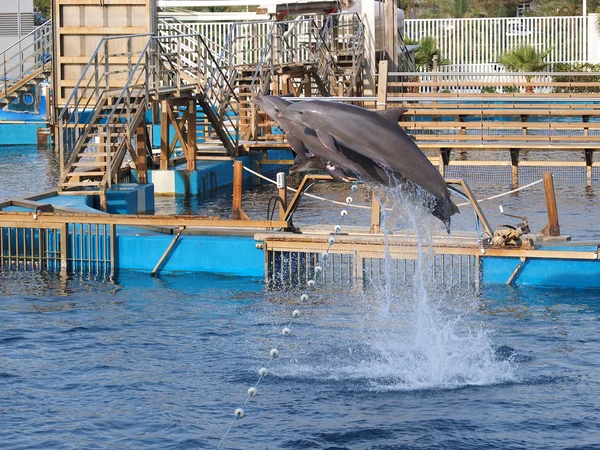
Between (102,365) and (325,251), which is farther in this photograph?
(325,251)

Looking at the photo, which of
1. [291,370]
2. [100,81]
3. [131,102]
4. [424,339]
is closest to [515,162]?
[131,102]

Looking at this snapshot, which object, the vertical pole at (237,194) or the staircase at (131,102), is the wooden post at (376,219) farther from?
the staircase at (131,102)

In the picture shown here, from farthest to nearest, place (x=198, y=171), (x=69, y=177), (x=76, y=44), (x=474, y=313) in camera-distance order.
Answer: (x=198, y=171) → (x=76, y=44) → (x=69, y=177) → (x=474, y=313)

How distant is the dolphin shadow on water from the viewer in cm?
1023

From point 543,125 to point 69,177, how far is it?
11.0 metres

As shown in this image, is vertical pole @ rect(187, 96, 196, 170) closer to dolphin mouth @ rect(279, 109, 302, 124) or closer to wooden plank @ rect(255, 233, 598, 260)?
wooden plank @ rect(255, 233, 598, 260)

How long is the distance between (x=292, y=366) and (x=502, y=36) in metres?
41.0

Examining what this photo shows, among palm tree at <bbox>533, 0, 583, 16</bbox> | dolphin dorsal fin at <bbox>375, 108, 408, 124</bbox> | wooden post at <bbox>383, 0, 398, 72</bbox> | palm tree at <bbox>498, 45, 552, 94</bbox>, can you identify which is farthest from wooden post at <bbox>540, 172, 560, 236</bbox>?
palm tree at <bbox>533, 0, 583, 16</bbox>

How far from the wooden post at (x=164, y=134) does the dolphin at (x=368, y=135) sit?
48.3ft

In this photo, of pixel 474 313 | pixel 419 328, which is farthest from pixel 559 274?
pixel 419 328

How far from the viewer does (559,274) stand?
1605cm

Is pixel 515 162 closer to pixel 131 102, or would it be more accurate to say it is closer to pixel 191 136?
pixel 191 136

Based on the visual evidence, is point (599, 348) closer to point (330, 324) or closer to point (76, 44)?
point (330, 324)

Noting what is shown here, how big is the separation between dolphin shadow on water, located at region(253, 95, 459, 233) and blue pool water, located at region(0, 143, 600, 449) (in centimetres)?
243
